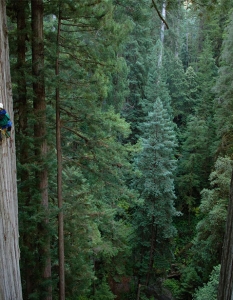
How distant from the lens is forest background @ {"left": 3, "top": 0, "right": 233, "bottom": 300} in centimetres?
607

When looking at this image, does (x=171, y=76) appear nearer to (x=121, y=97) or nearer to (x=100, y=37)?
(x=121, y=97)

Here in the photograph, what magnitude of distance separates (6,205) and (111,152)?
5.38m

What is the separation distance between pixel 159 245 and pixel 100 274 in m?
3.49

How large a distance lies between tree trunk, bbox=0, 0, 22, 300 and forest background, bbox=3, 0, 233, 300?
2231 mm

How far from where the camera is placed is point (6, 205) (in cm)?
201

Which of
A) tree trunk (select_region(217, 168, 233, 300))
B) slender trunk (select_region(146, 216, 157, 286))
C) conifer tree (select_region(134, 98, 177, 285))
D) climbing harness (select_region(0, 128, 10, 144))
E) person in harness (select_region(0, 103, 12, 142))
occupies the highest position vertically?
person in harness (select_region(0, 103, 12, 142))

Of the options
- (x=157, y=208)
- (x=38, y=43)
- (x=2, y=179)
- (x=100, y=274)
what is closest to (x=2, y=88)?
(x=2, y=179)

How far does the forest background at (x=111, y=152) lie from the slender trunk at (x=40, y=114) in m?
0.02

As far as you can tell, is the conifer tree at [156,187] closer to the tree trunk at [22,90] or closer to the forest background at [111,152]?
the forest background at [111,152]

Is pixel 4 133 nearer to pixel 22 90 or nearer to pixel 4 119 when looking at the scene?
pixel 4 119

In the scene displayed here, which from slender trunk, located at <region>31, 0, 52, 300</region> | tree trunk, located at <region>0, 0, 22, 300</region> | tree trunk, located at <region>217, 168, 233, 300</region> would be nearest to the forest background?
slender trunk, located at <region>31, 0, 52, 300</region>

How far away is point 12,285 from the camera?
2072 mm

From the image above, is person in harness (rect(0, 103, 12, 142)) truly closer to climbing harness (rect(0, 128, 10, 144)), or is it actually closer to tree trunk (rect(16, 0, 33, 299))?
climbing harness (rect(0, 128, 10, 144))

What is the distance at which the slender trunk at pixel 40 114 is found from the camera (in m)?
5.68
